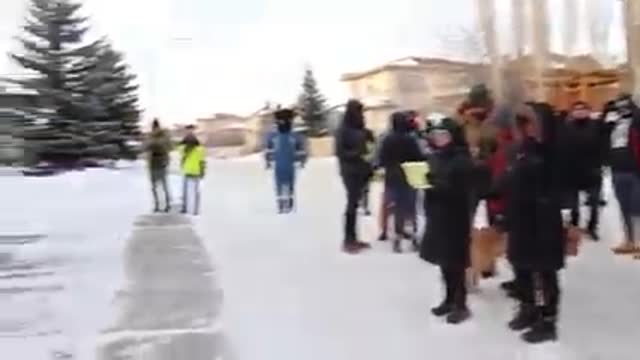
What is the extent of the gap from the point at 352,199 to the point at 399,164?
2.21 feet

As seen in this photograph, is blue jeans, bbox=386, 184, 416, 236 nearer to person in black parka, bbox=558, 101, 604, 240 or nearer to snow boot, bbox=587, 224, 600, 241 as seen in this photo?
person in black parka, bbox=558, 101, 604, 240

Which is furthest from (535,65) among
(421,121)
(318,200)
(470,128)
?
(470,128)

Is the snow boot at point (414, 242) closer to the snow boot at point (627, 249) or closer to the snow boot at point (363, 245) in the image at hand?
the snow boot at point (363, 245)

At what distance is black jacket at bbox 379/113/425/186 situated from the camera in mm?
10312

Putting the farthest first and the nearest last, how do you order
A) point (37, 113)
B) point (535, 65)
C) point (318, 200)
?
point (37, 113) → point (535, 65) → point (318, 200)

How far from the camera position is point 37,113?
39.7 meters

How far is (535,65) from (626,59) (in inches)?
108

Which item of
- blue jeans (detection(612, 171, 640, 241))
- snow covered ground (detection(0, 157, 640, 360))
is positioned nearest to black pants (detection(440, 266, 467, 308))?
snow covered ground (detection(0, 157, 640, 360))

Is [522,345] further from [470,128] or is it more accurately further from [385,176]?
[385,176]

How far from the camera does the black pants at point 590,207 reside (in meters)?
10.2

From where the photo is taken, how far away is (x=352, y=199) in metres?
10.9

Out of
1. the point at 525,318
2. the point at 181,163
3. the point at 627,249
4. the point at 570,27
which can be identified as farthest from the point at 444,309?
the point at 570,27

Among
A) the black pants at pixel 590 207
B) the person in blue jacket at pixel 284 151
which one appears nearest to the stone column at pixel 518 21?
the person in blue jacket at pixel 284 151

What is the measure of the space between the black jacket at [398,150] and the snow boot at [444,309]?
245 centimetres
